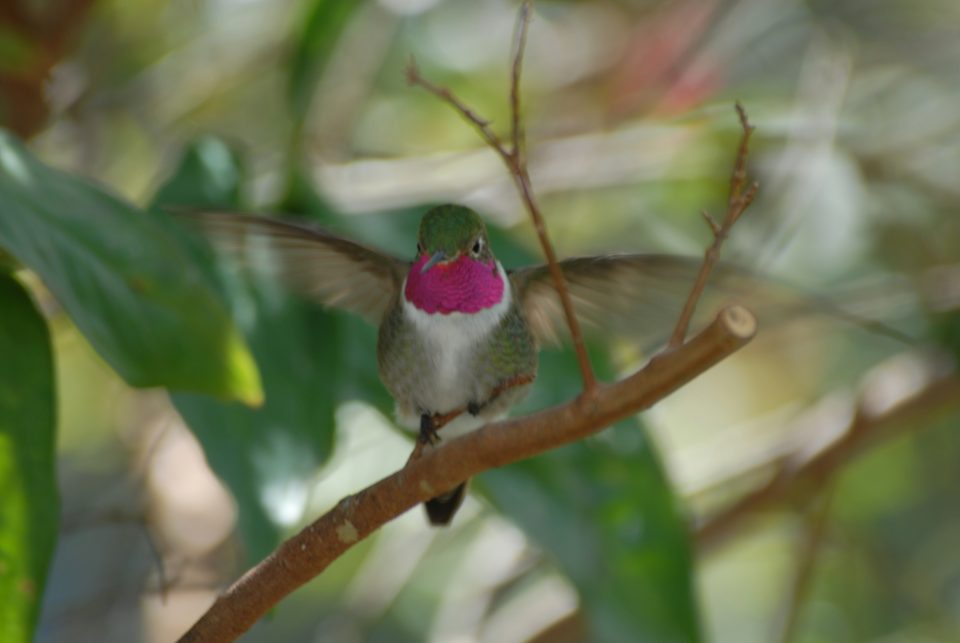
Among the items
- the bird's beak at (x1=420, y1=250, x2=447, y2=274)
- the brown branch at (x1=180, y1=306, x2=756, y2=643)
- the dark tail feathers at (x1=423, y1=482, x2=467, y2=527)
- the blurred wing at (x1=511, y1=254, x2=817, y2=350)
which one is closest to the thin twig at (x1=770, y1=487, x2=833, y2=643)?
the blurred wing at (x1=511, y1=254, x2=817, y2=350)

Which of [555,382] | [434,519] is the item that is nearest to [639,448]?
[555,382]

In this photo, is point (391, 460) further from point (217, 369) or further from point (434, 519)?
point (217, 369)

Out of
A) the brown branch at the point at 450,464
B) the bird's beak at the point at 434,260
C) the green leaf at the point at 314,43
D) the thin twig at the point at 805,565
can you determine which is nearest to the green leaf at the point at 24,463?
the brown branch at the point at 450,464

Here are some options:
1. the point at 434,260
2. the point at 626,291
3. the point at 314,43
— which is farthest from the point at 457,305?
the point at 314,43

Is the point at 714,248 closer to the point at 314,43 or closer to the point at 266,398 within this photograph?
the point at 266,398

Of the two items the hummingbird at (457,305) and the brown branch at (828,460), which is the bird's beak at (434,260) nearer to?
the hummingbird at (457,305)

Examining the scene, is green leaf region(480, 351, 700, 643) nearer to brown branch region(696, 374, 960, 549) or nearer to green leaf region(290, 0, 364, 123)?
brown branch region(696, 374, 960, 549)
